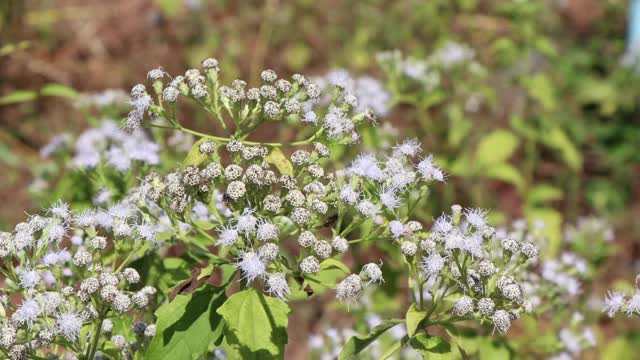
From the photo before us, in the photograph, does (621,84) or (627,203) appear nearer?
(627,203)

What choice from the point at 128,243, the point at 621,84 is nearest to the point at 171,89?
the point at 128,243

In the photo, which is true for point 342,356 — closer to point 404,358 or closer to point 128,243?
point 128,243

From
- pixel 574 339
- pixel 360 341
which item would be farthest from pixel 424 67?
pixel 360 341

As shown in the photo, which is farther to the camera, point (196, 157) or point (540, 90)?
point (540, 90)

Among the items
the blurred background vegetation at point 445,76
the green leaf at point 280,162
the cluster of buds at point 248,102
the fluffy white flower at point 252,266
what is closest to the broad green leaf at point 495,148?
the blurred background vegetation at point 445,76

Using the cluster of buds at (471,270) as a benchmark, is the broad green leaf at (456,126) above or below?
above

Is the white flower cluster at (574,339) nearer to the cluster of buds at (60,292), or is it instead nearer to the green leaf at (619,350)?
the green leaf at (619,350)

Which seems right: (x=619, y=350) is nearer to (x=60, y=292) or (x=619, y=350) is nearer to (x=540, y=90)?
(x=540, y=90)
